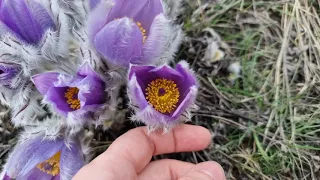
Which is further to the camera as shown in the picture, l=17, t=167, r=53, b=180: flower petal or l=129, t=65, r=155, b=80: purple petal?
l=17, t=167, r=53, b=180: flower petal

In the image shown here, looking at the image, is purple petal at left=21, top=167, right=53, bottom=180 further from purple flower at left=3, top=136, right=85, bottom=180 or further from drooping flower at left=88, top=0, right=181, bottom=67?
drooping flower at left=88, top=0, right=181, bottom=67

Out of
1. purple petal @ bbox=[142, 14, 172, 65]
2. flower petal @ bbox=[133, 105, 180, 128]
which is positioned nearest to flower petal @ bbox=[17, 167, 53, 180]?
flower petal @ bbox=[133, 105, 180, 128]

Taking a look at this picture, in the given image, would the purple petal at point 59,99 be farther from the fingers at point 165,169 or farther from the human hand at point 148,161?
the fingers at point 165,169

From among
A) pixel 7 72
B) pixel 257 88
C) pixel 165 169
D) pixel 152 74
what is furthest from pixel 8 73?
pixel 257 88

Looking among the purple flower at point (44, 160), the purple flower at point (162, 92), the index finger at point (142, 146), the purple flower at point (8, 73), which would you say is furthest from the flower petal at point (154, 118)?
the purple flower at point (8, 73)

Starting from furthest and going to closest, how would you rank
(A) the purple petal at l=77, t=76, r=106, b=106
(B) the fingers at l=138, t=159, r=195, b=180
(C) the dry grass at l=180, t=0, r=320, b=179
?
(C) the dry grass at l=180, t=0, r=320, b=179
(B) the fingers at l=138, t=159, r=195, b=180
(A) the purple petal at l=77, t=76, r=106, b=106

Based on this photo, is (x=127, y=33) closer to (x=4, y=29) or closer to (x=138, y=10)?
(x=138, y=10)
